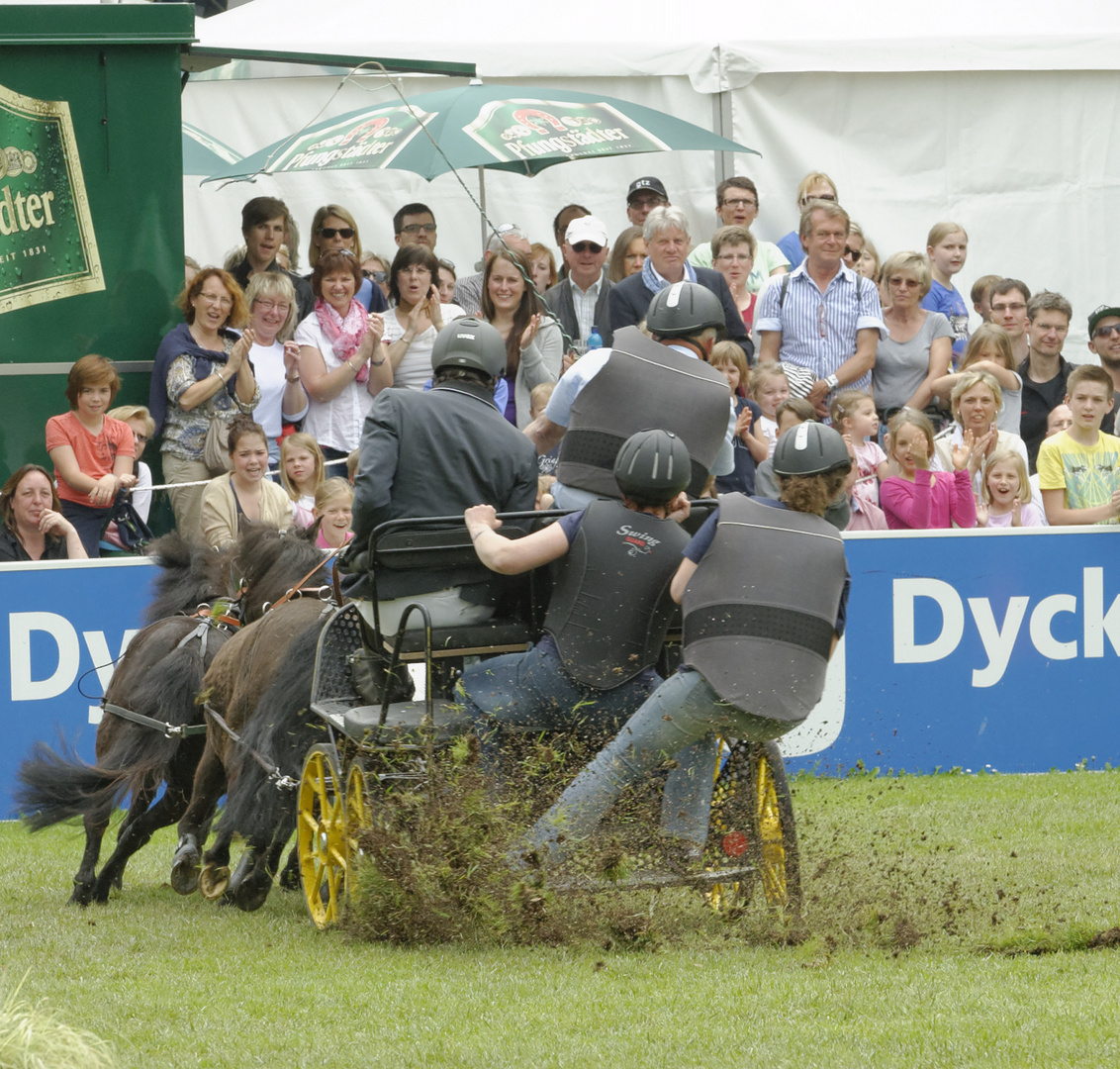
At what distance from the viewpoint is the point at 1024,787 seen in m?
9.81

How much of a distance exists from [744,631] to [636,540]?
0.51m

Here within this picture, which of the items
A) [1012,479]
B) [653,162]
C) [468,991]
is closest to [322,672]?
[468,991]

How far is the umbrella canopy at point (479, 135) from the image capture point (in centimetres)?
1147

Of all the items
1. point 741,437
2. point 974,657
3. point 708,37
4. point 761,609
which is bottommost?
point 974,657

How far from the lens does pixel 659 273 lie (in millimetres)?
11289

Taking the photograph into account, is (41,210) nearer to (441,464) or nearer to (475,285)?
(475,285)

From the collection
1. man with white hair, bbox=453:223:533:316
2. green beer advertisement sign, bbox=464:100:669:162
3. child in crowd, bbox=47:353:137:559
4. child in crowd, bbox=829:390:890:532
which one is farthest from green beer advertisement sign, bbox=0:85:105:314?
child in crowd, bbox=829:390:890:532

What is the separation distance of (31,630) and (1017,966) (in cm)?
590

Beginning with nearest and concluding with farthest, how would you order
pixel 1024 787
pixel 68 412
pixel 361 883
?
1. pixel 361 883
2. pixel 1024 787
3. pixel 68 412

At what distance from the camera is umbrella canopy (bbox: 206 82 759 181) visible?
452 inches

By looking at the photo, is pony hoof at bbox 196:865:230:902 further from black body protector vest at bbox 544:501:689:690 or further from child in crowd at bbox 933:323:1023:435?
child in crowd at bbox 933:323:1023:435

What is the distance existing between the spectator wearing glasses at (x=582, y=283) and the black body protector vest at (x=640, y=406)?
15.1 ft

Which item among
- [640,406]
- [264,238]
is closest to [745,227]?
[264,238]

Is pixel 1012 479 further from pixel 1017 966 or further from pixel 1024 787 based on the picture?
pixel 1017 966
